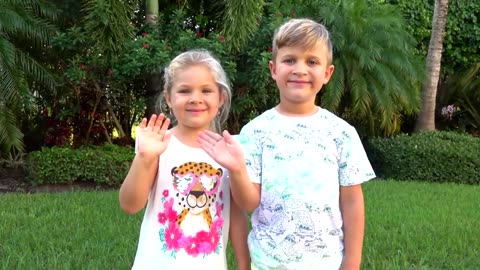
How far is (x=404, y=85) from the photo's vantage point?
9.83 meters

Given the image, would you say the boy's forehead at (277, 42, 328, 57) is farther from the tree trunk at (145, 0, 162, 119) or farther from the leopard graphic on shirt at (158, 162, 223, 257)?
the tree trunk at (145, 0, 162, 119)

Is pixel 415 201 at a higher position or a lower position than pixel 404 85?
lower

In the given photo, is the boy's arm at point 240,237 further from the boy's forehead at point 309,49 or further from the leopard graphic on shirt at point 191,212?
the boy's forehead at point 309,49

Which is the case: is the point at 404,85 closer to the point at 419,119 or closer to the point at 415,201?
the point at 419,119

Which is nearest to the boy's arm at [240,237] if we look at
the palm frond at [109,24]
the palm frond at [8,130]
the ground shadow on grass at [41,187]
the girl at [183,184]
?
the girl at [183,184]

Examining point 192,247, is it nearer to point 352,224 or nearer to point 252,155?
point 252,155

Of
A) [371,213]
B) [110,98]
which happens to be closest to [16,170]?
[110,98]

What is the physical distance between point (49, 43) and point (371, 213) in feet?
16.4

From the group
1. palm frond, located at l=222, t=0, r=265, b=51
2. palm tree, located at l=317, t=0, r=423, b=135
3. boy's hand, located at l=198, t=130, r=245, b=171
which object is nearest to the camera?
boy's hand, located at l=198, t=130, r=245, b=171

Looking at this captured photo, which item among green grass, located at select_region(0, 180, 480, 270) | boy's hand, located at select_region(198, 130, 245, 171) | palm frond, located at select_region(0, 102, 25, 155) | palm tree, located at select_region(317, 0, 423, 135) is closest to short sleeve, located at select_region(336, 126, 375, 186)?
boy's hand, located at select_region(198, 130, 245, 171)

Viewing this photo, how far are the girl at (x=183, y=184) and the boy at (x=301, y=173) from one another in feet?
0.38

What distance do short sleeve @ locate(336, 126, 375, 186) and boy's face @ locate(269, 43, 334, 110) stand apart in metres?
0.20

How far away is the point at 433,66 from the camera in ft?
32.9

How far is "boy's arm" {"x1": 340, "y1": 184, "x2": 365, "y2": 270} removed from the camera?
6.77 feet
